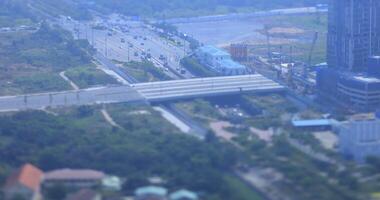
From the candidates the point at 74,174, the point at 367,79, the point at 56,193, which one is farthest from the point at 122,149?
the point at 367,79

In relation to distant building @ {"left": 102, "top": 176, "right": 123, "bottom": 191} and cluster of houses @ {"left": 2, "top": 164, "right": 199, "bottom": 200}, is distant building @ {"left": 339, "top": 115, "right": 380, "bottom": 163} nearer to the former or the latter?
cluster of houses @ {"left": 2, "top": 164, "right": 199, "bottom": 200}

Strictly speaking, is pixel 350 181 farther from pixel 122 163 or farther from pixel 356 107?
pixel 356 107

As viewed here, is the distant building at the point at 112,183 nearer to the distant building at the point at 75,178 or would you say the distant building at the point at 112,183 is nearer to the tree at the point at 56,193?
the distant building at the point at 75,178

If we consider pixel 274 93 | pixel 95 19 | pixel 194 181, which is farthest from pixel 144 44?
pixel 194 181

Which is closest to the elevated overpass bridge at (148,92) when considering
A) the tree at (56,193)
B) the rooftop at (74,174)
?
the rooftop at (74,174)

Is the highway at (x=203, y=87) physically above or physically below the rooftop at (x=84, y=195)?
below

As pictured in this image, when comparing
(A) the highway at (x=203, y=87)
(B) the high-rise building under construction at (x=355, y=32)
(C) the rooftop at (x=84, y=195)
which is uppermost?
(B) the high-rise building under construction at (x=355, y=32)

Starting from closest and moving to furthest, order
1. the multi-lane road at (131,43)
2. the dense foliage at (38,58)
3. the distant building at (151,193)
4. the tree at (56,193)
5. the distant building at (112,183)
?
the distant building at (151,193), the tree at (56,193), the distant building at (112,183), the dense foliage at (38,58), the multi-lane road at (131,43)

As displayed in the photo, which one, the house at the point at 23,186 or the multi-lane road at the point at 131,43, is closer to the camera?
the house at the point at 23,186

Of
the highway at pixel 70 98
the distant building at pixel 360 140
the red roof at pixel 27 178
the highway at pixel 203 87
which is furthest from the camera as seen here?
the highway at pixel 203 87

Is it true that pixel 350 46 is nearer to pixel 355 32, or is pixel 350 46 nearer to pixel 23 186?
pixel 355 32
